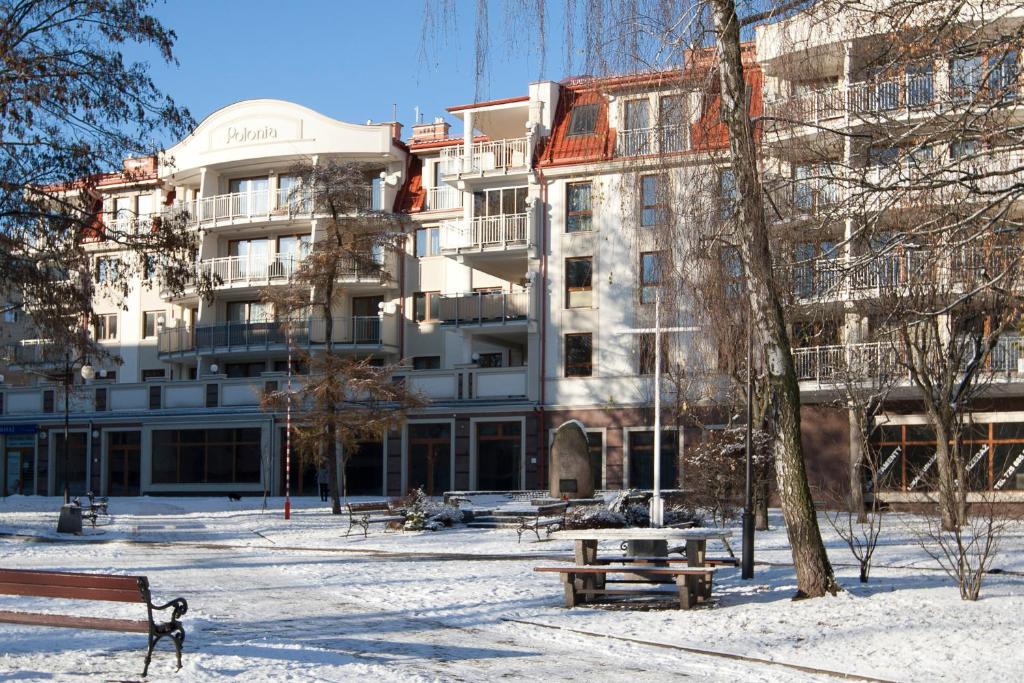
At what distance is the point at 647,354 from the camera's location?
39500 mm

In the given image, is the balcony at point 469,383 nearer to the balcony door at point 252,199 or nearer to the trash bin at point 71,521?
the balcony door at point 252,199

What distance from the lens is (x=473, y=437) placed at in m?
44.8

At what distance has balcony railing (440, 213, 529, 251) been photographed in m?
44.1

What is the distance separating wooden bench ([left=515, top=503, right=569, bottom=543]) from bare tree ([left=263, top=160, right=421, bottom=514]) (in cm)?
648

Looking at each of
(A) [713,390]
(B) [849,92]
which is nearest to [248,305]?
(A) [713,390]

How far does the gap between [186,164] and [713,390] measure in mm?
29045

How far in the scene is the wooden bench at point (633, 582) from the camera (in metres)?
14.5

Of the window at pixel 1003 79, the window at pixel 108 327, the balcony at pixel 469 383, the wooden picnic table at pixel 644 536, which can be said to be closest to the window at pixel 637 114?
the window at pixel 1003 79

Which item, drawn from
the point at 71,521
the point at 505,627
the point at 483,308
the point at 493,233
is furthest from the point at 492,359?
the point at 505,627

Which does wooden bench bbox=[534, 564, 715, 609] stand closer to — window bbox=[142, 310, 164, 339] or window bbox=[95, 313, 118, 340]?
window bbox=[142, 310, 164, 339]

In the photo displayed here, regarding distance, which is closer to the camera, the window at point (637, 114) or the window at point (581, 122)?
the window at point (637, 114)

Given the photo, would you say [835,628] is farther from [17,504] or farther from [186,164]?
[186,164]

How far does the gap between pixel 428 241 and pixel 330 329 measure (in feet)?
47.2

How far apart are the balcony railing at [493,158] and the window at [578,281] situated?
3941 mm
